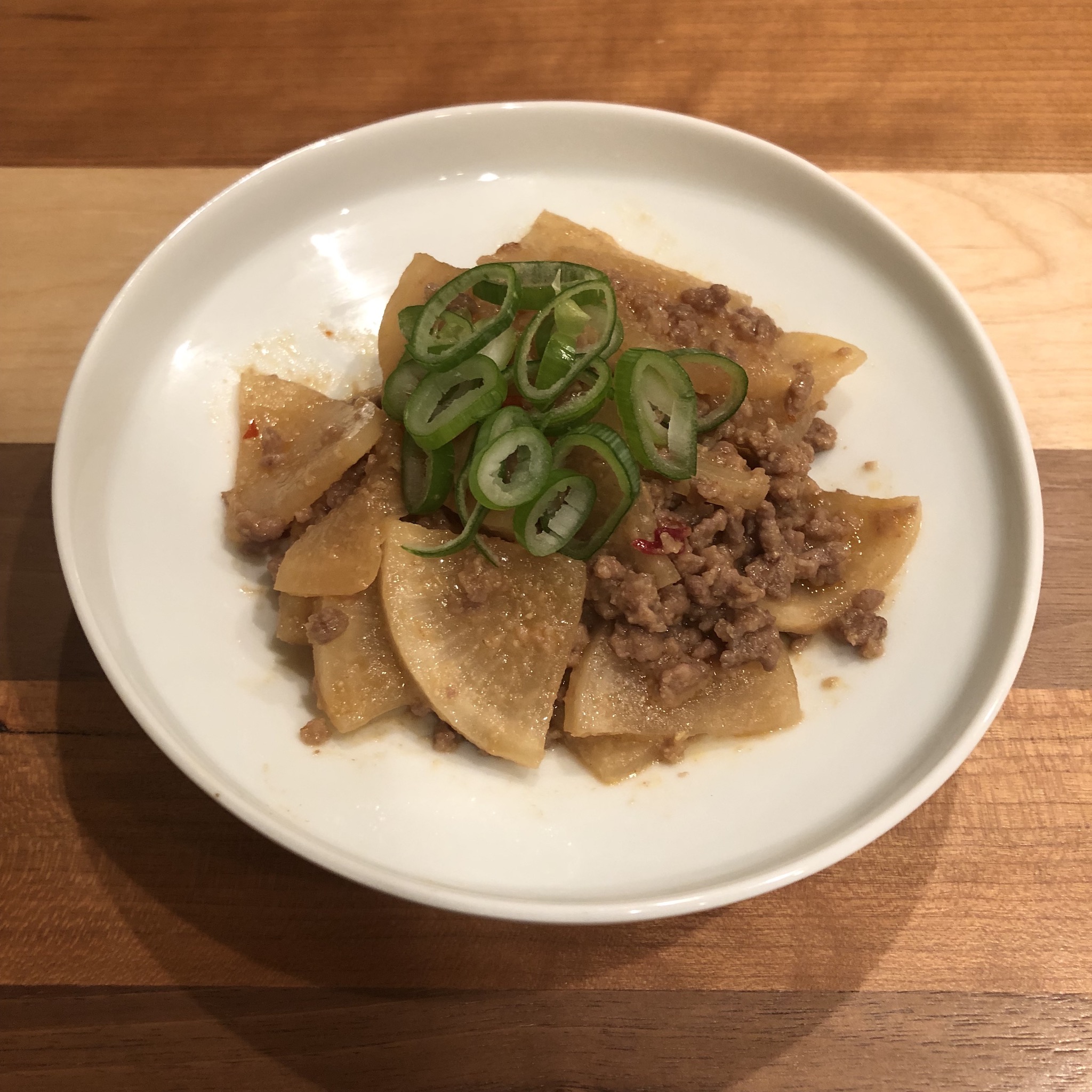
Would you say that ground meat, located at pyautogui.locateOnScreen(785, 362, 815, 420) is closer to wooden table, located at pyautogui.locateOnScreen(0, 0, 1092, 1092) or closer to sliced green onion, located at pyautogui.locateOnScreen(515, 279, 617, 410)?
sliced green onion, located at pyautogui.locateOnScreen(515, 279, 617, 410)

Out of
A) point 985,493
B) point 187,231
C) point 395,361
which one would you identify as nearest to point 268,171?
point 187,231

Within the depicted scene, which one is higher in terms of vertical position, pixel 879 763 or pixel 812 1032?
pixel 879 763

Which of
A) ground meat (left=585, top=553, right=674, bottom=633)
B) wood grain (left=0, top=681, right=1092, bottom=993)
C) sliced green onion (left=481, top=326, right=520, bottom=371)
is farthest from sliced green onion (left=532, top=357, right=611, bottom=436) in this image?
wood grain (left=0, top=681, right=1092, bottom=993)

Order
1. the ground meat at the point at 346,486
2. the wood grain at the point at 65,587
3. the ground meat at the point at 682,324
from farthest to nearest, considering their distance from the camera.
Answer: the wood grain at the point at 65,587 < the ground meat at the point at 682,324 < the ground meat at the point at 346,486

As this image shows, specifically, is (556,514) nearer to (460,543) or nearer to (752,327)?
(460,543)

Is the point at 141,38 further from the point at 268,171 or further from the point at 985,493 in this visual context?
the point at 985,493

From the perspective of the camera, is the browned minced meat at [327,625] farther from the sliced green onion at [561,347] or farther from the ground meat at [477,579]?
the sliced green onion at [561,347]

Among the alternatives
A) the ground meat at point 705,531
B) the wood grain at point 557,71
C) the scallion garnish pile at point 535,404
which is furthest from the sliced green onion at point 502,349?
the wood grain at point 557,71
